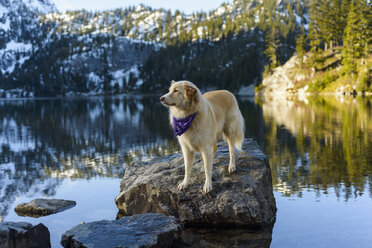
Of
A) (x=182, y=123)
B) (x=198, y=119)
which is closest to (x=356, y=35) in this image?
(x=198, y=119)

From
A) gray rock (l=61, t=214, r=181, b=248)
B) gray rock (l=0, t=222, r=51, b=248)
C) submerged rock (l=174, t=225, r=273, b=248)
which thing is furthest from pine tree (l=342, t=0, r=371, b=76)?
gray rock (l=0, t=222, r=51, b=248)

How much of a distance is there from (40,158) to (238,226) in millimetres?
16098

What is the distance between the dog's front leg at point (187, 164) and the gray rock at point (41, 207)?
14.2 ft

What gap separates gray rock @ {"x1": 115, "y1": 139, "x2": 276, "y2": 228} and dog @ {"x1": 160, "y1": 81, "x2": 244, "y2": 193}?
311 mm

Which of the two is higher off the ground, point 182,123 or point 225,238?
point 182,123

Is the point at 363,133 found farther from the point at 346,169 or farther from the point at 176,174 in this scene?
the point at 176,174

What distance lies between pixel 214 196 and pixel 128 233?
2.66 m

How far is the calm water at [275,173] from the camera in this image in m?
8.67

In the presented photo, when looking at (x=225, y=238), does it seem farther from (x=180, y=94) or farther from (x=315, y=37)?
(x=315, y=37)

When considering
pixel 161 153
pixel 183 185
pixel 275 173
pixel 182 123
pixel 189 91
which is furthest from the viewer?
pixel 161 153

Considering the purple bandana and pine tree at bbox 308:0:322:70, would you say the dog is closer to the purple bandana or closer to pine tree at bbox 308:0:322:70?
the purple bandana

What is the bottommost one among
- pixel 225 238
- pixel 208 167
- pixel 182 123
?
pixel 225 238

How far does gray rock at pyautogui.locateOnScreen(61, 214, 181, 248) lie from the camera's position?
6.91 m

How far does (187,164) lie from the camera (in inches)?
350
